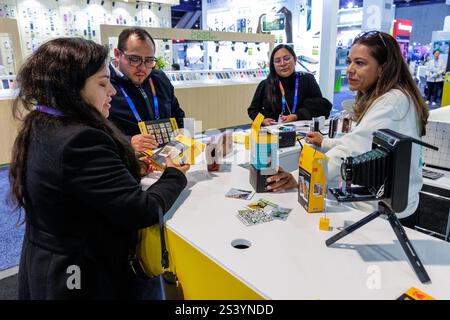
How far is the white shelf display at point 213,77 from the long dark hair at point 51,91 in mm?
4826

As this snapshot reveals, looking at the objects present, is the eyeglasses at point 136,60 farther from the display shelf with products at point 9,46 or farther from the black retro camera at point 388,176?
the display shelf with products at point 9,46

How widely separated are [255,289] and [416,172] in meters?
0.88

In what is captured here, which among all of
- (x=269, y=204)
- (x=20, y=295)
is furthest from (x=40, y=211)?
(x=269, y=204)

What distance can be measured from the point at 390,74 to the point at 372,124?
0.91ft

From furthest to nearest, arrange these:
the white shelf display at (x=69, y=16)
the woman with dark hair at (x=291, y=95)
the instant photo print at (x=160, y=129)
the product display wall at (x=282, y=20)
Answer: the product display wall at (x=282, y=20), the white shelf display at (x=69, y=16), the woman with dark hair at (x=291, y=95), the instant photo print at (x=160, y=129)

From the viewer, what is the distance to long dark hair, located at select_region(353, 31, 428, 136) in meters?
1.44

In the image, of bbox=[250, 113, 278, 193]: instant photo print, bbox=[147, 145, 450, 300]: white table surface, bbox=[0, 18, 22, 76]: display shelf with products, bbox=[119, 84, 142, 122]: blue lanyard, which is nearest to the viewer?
bbox=[147, 145, 450, 300]: white table surface

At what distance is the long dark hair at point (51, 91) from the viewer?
102cm

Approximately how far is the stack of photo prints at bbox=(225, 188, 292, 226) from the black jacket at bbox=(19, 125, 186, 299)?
377mm

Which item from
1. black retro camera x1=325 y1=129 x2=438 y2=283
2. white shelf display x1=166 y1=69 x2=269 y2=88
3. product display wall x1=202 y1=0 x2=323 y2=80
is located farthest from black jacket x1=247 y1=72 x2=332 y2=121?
product display wall x1=202 y1=0 x2=323 y2=80

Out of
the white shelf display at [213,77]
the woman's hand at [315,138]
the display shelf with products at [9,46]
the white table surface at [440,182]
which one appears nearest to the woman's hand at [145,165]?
the woman's hand at [315,138]

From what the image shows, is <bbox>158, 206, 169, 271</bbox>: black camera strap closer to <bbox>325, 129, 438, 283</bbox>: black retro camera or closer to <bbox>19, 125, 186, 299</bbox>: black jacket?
<bbox>19, 125, 186, 299</bbox>: black jacket
